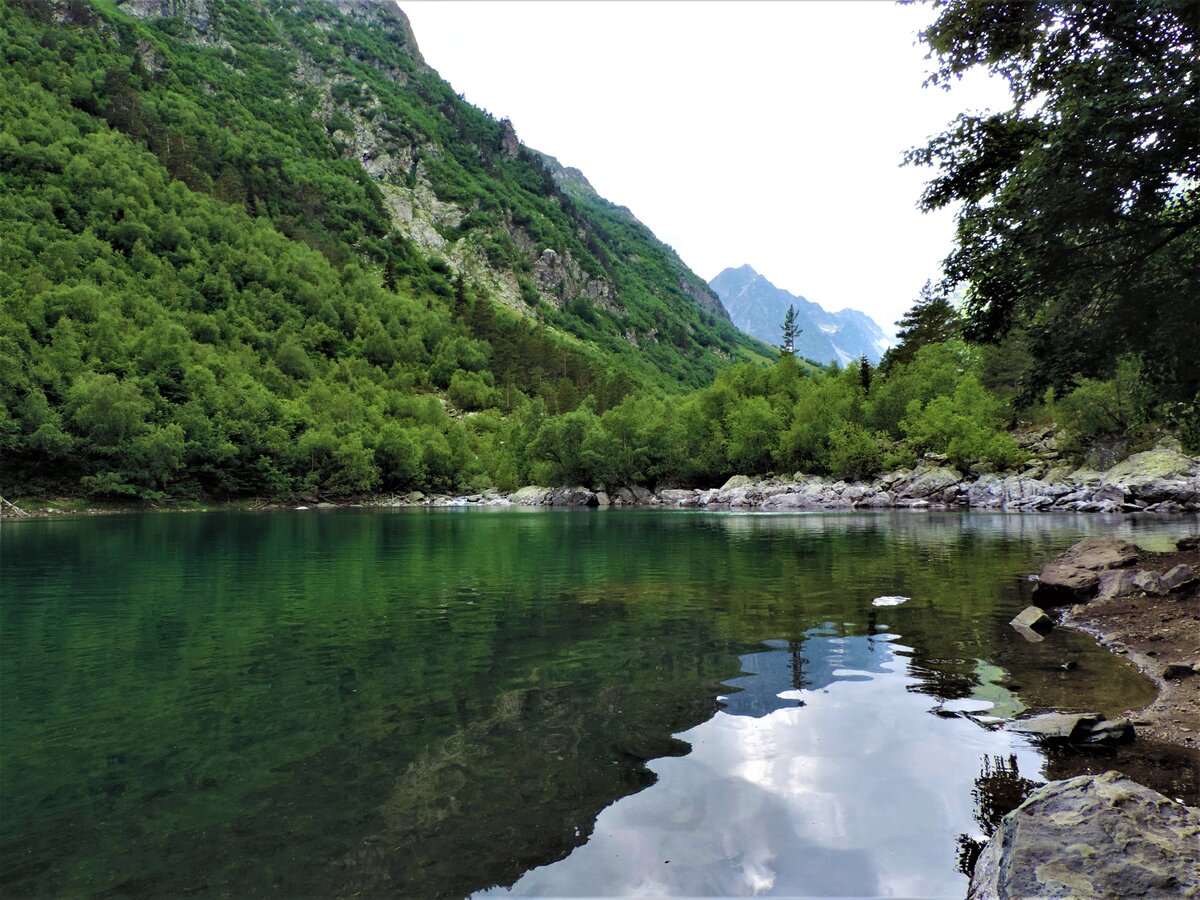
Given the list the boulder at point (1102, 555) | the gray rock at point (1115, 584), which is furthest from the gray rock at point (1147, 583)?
the boulder at point (1102, 555)

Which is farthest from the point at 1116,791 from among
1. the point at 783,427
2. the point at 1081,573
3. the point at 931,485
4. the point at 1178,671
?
the point at 783,427

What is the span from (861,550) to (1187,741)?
2581 cm

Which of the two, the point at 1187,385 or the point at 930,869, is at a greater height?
the point at 1187,385

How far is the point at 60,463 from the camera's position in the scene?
9062 cm

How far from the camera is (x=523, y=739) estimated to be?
8.95 m

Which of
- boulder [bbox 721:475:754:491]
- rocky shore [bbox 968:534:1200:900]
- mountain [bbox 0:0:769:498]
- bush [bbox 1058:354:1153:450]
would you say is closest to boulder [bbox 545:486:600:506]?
mountain [bbox 0:0:769:498]

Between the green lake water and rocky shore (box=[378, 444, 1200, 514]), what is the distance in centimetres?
5093

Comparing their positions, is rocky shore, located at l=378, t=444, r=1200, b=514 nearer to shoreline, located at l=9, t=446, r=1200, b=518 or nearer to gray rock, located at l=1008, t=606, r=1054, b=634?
shoreline, located at l=9, t=446, r=1200, b=518

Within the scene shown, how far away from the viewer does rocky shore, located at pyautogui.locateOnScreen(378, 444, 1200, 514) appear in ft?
193

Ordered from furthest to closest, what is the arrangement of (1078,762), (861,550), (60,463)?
(60,463) → (861,550) → (1078,762)

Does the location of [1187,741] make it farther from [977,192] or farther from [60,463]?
[60,463]

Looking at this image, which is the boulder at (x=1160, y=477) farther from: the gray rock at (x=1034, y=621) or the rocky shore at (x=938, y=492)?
the gray rock at (x=1034, y=621)

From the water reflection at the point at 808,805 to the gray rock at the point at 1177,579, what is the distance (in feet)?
36.5

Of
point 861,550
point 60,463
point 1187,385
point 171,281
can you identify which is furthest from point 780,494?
point 171,281
